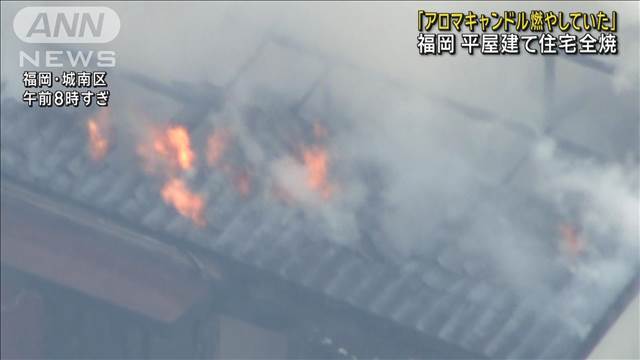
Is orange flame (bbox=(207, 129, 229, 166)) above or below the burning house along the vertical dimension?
above

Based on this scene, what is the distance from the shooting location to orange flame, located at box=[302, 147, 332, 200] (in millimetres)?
15164

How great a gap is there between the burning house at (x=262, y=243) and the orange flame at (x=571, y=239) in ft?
0.08

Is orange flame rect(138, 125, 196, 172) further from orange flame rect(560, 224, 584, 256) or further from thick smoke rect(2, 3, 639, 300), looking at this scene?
orange flame rect(560, 224, 584, 256)

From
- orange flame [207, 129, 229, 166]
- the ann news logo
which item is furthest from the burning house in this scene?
the ann news logo

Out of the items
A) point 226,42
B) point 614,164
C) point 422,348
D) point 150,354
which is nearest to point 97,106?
point 226,42

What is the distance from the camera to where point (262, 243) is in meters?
14.8

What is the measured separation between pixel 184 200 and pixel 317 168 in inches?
91.2

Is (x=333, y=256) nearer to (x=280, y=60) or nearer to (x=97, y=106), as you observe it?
(x=280, y=60)

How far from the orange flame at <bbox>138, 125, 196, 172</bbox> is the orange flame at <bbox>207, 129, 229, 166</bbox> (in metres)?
0.29

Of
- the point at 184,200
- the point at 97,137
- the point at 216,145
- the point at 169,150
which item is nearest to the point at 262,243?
the point at 184,200

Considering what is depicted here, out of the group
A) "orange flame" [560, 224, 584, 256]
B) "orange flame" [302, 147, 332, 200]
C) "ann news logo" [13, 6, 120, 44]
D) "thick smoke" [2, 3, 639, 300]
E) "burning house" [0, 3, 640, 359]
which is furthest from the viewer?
"ann news logo" [13, 6, 120, 44]

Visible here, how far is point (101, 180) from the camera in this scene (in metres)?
14.9

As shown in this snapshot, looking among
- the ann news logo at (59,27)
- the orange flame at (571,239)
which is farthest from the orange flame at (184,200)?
the orange flame at (571,239)

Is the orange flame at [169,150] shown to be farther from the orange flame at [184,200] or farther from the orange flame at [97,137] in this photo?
the orange flame at [97,137]
